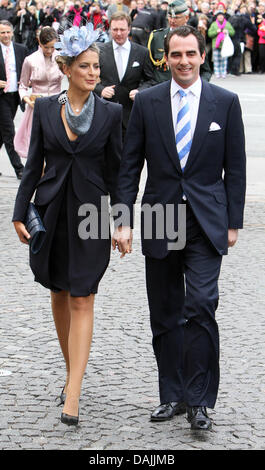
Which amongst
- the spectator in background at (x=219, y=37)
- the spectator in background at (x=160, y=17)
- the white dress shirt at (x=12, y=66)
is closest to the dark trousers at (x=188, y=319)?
the white dress shirt at (x=12, y=66)

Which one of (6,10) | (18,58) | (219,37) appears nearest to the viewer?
(18,58)

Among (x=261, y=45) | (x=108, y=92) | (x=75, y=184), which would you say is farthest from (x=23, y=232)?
(x=261, y=45)

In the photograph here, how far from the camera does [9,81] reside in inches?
494

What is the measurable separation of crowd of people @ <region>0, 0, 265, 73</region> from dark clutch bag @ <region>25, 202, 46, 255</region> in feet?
69.5

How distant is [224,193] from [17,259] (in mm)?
4003

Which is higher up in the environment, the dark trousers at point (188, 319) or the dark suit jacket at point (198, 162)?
the dark suit jacket at point (198, 162)

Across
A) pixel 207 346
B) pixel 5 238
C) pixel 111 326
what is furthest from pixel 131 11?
pixel 207 346

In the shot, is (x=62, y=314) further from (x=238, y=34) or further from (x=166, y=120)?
(x=238, y=34)

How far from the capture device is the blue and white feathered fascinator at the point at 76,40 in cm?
488

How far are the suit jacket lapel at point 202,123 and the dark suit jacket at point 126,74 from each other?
18.7 ft

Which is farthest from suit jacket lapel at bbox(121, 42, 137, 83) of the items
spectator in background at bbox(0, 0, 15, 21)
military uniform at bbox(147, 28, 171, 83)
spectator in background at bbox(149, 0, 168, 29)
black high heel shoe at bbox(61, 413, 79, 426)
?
spectator in background at bbox(0, 0, 15, 21)

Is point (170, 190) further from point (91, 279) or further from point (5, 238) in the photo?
point (5, 238)

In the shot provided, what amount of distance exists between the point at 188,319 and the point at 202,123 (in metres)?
0.92

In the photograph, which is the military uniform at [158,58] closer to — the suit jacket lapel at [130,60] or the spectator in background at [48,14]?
the suit jacket lapel at [130,60]
